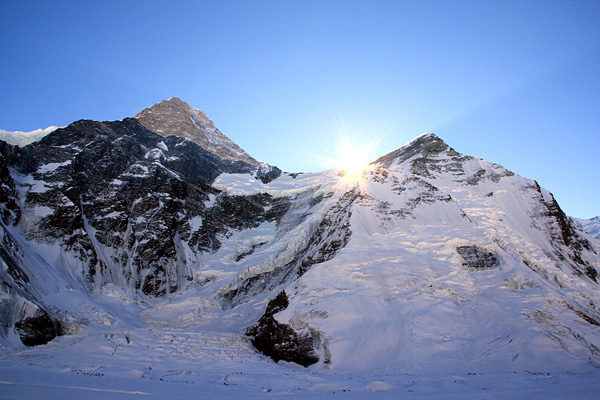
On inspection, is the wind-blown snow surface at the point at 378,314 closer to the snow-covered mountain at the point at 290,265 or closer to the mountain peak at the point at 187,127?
the snow-covered mountain at the point at 290,265

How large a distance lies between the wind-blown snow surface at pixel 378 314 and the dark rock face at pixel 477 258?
14cm

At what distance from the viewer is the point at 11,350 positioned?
2594 centimetres

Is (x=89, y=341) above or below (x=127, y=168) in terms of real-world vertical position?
below

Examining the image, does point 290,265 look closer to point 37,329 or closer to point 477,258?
point 477,258

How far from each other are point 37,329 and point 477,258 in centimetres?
4163

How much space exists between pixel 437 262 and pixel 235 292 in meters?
27.4

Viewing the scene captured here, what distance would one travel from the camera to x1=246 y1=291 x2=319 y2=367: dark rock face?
25.4 m

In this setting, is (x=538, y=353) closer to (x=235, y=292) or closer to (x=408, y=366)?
(x=408, y=366)

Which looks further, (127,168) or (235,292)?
(127,168)

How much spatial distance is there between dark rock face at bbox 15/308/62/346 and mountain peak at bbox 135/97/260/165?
291 ft

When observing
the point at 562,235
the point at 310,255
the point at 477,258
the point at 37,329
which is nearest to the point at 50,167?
the point at 37,329

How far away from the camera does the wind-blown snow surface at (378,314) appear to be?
55.2 feet

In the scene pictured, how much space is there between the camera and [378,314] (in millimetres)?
27328

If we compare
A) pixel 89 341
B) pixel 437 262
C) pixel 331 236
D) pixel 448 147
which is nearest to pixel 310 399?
pixel 89 341
